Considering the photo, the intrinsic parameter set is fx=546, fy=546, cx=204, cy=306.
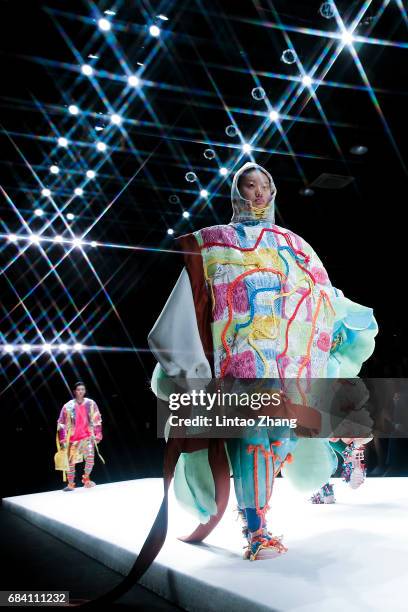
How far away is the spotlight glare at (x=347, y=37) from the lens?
395 cm

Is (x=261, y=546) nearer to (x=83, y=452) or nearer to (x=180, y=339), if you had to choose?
(x=180, y=339)

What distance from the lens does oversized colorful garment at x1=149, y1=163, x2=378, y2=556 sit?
6.40 feet

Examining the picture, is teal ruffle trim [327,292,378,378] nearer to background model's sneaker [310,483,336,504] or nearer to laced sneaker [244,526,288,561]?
laced sneaker [244,526,288,561]

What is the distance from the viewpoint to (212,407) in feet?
6.42

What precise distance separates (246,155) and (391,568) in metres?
4.53

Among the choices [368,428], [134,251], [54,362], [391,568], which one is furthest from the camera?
[54,362]

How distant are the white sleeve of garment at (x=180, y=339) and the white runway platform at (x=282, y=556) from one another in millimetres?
662

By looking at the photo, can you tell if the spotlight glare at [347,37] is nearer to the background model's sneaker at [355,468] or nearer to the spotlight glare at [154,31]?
the spotlight glare at [154,31]

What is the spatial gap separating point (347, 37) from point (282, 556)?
3596mm

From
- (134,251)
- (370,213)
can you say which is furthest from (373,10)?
(134,251)

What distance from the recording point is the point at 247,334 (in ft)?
6.51

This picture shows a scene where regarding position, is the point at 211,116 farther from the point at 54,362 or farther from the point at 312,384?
the point at 54,362

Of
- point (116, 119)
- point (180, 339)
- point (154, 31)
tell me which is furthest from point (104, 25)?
point (180, 339)

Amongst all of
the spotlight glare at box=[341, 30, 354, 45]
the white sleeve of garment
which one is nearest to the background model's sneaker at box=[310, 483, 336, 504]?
the white sleeve of garment
